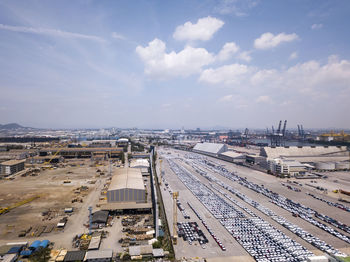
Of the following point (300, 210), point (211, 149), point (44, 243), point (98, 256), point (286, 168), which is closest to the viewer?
point (98, 256)

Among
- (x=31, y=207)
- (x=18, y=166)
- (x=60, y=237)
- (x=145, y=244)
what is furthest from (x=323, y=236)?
(x=18, y=166)

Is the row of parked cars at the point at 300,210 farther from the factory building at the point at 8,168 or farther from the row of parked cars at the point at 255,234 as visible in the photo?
the factory building at the point at 8,168

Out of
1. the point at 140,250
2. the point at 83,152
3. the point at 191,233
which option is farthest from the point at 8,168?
the point at 191,233

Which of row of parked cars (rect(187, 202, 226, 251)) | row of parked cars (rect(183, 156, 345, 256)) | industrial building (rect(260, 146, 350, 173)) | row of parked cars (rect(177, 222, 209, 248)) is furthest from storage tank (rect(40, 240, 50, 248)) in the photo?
industrial building (rect(260, 146, 350, 173))

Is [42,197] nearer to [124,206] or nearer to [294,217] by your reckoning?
[124,206]

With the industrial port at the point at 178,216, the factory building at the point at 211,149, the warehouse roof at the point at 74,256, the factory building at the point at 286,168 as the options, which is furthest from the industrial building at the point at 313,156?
the warehouse roof at the point at 74,256

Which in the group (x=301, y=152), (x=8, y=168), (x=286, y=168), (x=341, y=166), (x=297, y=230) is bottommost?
(x=297, y=230)

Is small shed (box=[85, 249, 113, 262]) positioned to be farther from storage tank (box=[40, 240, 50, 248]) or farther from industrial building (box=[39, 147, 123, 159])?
industrial building (box=[39, 147, 123, 159])
